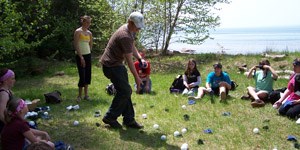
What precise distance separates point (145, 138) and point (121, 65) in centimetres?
124

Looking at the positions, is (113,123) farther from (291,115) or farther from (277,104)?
(277,104)

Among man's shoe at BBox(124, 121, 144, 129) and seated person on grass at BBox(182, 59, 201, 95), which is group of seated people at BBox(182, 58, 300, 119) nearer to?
seated person on grass at BBox(182, 59, 201, 95)

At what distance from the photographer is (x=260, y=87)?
795 centimetres

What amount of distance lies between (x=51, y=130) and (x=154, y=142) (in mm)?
1814

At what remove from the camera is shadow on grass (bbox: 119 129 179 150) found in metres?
5.21

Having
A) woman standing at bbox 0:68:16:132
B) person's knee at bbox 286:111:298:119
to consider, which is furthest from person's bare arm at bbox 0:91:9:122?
person's knee at bbox 286:111:298:119

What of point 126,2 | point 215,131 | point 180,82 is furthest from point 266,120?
point 126,2

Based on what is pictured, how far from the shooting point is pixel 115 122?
5.98m

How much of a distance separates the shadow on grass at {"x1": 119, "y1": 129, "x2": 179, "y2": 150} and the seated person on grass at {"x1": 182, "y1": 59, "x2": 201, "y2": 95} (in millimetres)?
3039

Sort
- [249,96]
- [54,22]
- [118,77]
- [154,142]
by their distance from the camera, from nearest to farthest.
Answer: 1. [154,142]
2. [118,77]
3. [249,96]
4. [54,22]

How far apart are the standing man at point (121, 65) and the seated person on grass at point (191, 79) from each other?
9.65ft

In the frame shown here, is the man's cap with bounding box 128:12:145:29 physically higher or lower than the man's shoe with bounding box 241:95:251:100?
higher

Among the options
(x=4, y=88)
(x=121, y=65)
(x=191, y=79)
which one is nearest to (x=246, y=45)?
(x=191, y=79)

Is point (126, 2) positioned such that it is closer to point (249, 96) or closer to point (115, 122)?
point (249, 96)
